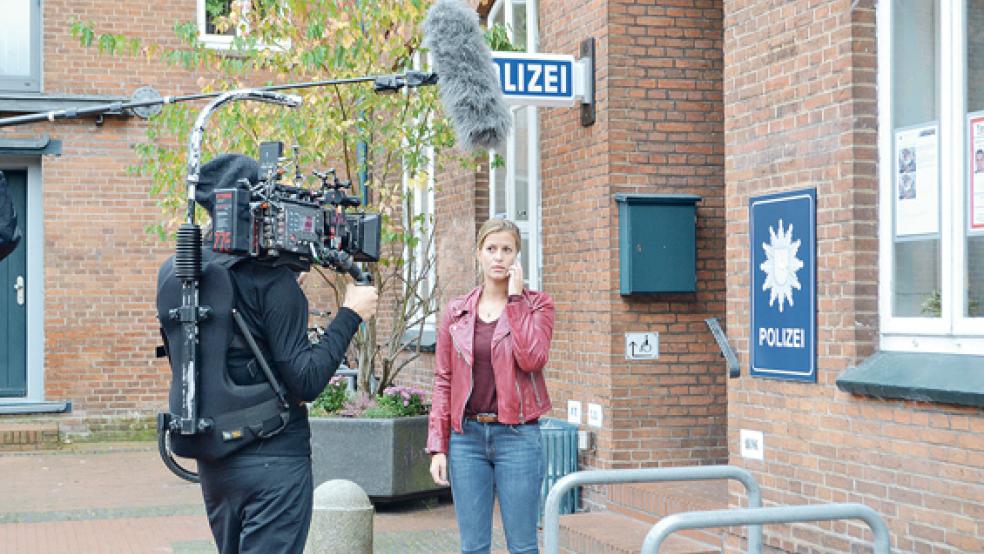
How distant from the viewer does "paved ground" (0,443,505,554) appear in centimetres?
903

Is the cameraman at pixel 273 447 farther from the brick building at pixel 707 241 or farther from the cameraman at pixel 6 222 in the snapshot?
the brick building at pixel 707 241

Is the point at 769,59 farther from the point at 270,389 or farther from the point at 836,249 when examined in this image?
the point at 270,389

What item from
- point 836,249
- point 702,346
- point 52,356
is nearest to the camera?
point 836,249

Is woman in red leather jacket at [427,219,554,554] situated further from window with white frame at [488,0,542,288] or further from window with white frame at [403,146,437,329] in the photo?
window with white frame at [488,0,542,288]

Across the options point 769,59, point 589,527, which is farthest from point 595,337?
point 769,59

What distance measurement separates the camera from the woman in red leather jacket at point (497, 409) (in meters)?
5.68

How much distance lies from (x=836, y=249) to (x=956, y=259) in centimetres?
67

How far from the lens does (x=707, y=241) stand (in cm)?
888

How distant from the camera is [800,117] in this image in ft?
21.8

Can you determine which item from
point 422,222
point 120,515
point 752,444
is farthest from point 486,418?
point 120,515

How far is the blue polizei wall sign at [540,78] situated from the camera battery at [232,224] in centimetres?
397

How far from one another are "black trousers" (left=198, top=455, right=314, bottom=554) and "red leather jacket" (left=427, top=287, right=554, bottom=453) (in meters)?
1.17

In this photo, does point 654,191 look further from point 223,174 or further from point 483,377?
point 223,174

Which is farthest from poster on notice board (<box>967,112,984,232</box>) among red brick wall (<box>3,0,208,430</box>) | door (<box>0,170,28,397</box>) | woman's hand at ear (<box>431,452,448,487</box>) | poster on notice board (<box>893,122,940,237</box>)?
door (<box>0,170,28,397</box>)
